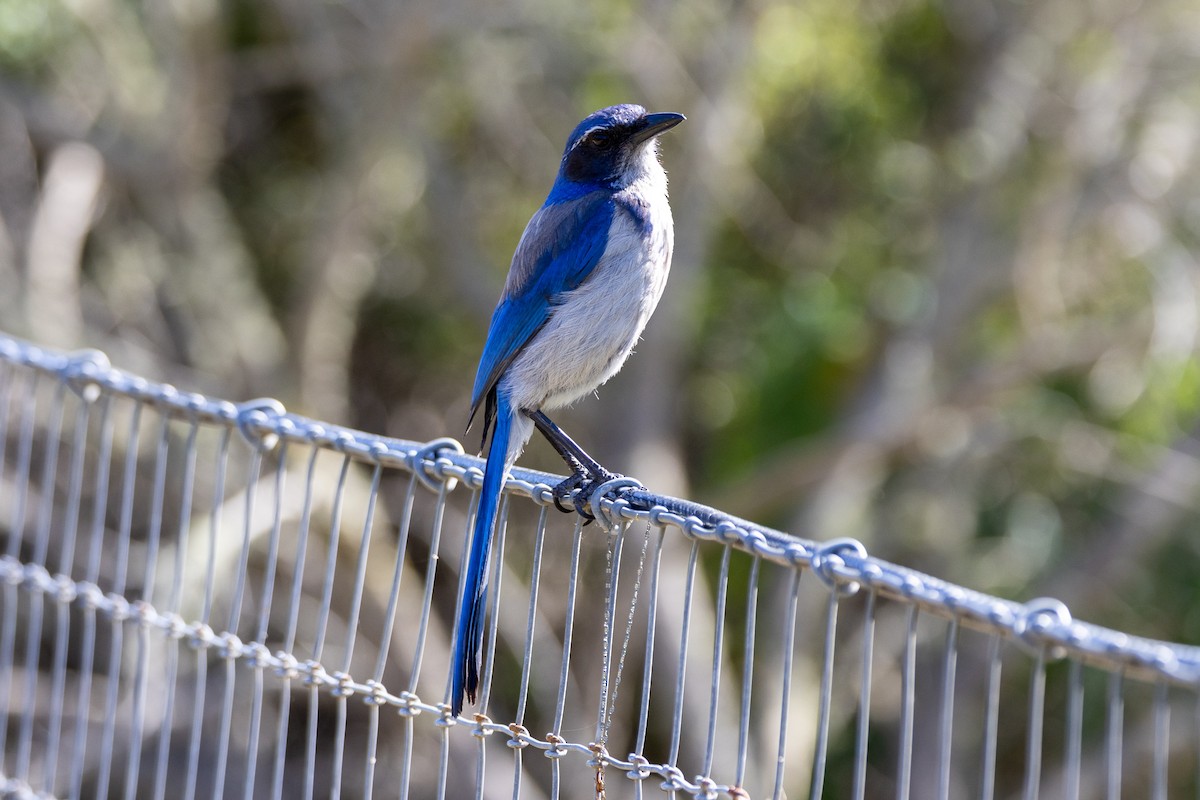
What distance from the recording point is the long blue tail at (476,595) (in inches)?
105

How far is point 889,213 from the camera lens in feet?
34.3

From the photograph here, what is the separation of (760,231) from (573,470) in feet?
24.6

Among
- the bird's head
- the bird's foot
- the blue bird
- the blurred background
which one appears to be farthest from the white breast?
the blurred background

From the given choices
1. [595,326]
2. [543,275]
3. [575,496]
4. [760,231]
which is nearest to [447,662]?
[760,231]

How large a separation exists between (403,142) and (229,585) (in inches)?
121

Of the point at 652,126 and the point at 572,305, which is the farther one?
the point at 652,126

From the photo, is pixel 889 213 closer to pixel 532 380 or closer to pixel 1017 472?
pixel 1017 472

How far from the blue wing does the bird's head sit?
0.18 meters

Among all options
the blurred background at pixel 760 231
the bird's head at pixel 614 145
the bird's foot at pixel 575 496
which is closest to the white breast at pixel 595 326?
the bird's head at pixel 614 145

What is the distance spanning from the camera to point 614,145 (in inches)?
166

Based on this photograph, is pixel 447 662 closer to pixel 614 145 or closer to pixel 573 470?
pixel 614 145

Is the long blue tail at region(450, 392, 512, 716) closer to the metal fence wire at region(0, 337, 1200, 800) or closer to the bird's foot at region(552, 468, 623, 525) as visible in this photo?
the bird's foot at region(552, 468, 623, 525)

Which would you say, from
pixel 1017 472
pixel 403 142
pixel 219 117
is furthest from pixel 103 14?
pixel 1017 472

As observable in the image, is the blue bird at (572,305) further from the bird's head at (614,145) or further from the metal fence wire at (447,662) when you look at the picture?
the metal fence wire at (447,662)
